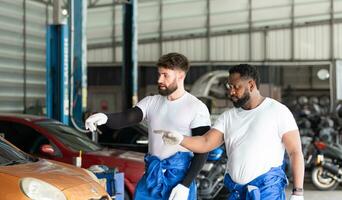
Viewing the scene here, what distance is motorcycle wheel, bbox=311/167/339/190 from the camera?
10.7m

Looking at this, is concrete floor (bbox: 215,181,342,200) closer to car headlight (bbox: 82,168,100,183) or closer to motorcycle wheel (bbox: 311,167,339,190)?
motorcycle wheel (bbox: 311,167,339,190)

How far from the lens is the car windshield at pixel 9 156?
206 inches

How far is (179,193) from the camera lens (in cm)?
407

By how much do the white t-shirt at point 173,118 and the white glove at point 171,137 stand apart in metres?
0.30

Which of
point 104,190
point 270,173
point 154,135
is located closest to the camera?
point 270,173

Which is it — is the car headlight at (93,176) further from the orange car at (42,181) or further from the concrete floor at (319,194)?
the concrete floor at (319,194)

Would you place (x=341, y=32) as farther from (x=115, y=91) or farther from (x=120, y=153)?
(x=120, y=153)

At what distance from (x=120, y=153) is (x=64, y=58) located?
260 centimetres

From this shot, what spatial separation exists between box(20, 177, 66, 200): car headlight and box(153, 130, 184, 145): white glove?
1.19 meters

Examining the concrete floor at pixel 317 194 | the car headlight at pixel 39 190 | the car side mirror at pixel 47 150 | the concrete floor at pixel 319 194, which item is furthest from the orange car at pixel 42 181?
the concrete floor at pixel 319 194

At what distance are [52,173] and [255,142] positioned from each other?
1.94m

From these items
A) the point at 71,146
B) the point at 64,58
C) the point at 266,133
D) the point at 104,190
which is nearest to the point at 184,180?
the point at 266,133

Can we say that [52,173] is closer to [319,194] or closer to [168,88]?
[168,88]

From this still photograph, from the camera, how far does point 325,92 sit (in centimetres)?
2200
